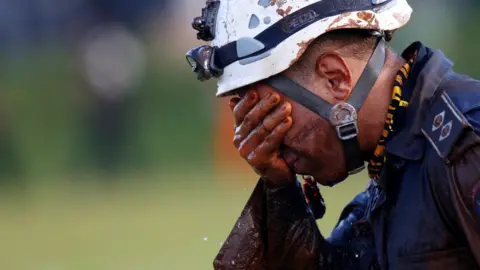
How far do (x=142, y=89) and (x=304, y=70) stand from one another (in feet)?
30.3

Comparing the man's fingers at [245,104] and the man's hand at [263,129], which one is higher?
the man's fingers at [245,104]

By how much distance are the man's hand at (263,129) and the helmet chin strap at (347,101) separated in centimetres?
4

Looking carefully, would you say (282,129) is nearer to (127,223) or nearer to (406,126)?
(406,126)

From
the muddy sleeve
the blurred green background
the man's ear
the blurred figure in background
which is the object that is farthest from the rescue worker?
the blurred figure in background

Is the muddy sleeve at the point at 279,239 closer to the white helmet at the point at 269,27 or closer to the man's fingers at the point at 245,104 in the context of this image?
the man's fingers at the point at 245,104

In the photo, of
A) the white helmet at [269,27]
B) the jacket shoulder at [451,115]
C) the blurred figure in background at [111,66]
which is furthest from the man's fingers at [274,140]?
the blurred figure in background at [111,66]

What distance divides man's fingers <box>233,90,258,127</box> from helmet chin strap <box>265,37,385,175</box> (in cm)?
6

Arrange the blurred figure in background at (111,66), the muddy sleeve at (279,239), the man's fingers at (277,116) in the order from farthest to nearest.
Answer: the blurred figure in background at (111,66) < the muddy sleeve at (279,239) < the man's fingers at (277,116)

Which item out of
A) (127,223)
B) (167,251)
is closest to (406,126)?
(167,251)

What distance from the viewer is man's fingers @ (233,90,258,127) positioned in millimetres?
2725

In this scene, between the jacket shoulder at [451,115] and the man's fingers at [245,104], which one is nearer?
the jacket shoulder at [451,115]

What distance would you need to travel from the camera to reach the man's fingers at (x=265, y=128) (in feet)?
8.80

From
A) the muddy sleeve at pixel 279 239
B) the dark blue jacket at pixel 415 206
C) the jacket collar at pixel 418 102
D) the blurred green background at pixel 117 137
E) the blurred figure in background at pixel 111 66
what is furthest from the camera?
the blurred figure in background at pixel 111 66

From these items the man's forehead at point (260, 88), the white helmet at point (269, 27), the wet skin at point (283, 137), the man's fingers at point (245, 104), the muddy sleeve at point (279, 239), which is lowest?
the muddy sleeve at point (279, 239)
